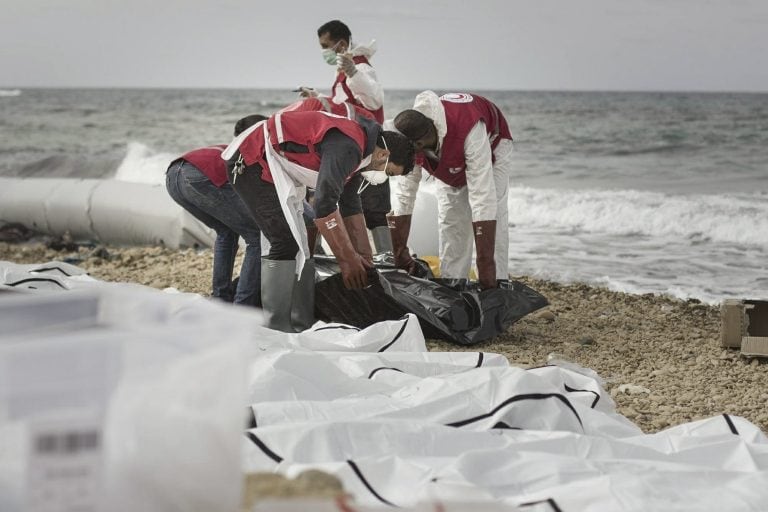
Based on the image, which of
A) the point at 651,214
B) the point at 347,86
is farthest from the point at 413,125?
the point at 651,214

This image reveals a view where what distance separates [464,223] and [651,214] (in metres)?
5.83

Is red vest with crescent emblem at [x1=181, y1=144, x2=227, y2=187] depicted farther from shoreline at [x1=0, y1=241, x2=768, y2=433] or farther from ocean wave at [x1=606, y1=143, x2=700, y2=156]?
ocean wave at [x1=606, y1=143, x2=700, y2=156]

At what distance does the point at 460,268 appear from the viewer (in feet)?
17.6

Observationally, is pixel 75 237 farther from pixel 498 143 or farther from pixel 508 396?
pixel 508 396

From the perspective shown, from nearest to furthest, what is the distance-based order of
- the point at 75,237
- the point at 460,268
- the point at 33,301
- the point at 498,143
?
the point at 33,301, the point at 498,143, the point at 460,268, the point at 75,237

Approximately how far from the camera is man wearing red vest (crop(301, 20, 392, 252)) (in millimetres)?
5367

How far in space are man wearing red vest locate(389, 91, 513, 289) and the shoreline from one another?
47cm

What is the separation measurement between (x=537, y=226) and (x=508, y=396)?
7952mm

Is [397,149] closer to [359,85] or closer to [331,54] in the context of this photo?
[359,85]

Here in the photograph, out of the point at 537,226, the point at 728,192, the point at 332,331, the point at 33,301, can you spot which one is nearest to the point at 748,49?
the point at 728,192

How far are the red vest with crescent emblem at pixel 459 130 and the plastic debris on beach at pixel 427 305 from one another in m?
0.62

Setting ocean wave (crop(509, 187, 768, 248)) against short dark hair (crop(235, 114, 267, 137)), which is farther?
ocean wave (crop(509, 187, 768, 248))

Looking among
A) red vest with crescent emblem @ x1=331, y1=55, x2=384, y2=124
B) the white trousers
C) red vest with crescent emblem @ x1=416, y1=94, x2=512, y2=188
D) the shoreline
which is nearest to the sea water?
the shoreline

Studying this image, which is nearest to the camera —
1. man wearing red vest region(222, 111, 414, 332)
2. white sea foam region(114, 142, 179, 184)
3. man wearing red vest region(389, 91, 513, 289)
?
man wearing red vest region(222, 111, 414, 332)
